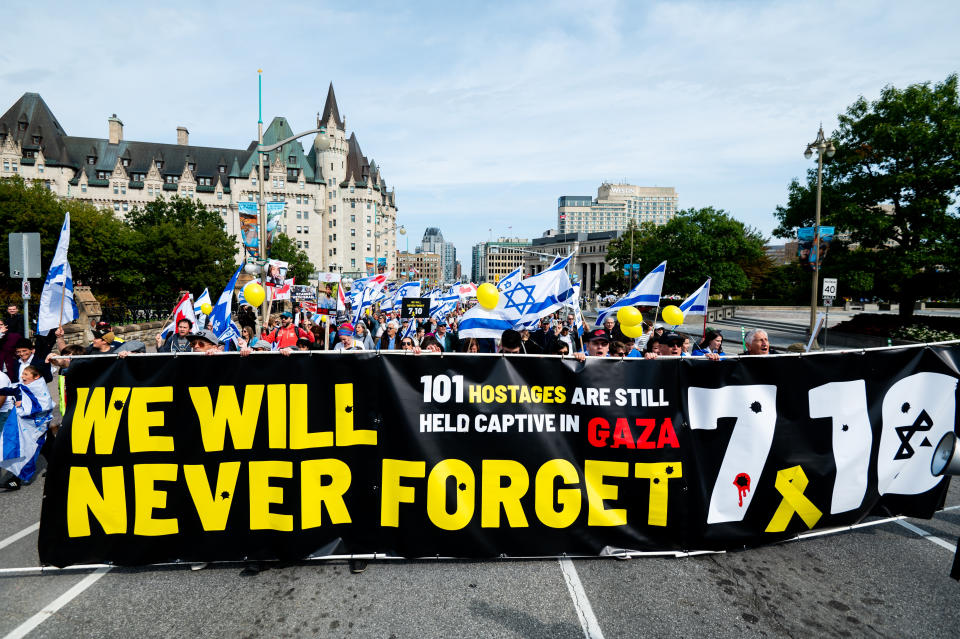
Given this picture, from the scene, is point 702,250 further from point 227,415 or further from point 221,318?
point 227,415

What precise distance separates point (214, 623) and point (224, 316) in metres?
6.93

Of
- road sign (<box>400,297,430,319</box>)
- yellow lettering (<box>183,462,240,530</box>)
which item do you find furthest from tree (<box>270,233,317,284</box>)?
yellow lettering (<box>183,462,240,530</box>)

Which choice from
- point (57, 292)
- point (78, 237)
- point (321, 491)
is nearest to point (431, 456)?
point (321, 491)

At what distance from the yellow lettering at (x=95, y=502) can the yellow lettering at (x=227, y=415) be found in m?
0.77

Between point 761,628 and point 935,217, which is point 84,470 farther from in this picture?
point 935,217

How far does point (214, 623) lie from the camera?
3.71 metres

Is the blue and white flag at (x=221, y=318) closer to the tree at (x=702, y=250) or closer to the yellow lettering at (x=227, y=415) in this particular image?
the yellow lettering at (x=227, y=415)

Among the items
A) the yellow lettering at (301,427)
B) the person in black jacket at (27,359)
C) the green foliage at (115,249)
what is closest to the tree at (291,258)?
the green foliage at (115,249)

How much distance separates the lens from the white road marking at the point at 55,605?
3619 mm

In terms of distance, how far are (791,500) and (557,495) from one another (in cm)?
226

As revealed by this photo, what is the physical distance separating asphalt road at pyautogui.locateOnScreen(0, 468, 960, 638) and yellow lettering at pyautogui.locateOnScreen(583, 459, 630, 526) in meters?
0.41

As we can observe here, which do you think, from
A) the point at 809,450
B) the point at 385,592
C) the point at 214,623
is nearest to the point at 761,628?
the point at 809,450

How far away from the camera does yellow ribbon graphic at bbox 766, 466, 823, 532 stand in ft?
15.4

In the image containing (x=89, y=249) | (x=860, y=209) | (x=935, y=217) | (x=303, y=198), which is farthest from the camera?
(x=303, y=198)
